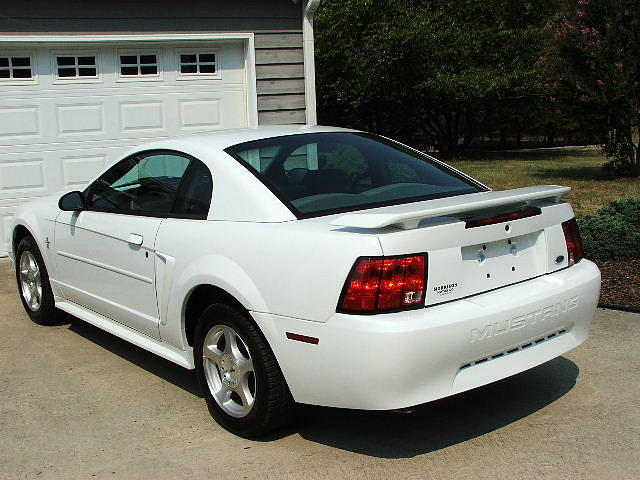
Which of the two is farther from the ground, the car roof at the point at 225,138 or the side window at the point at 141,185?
the car roof at the point at 225,138

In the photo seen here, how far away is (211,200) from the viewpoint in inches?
158

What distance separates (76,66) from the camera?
896 cm

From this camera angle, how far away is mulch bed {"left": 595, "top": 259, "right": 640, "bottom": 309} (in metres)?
6.18

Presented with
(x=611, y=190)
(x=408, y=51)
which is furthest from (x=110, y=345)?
(x=408, y=51)

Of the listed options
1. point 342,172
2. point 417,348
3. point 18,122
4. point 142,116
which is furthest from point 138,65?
point 417,348

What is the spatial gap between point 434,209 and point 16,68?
22.9 ft

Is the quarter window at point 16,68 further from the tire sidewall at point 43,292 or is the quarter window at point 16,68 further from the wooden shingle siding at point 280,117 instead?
the tire sidewall at point 43,292

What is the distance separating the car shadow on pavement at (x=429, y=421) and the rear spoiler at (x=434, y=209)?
1008mm

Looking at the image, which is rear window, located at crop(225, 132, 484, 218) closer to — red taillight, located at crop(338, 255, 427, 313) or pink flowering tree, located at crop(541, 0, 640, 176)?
red taillight, located at crop(338, 255, 427, 313)

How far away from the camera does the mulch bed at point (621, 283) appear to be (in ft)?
20.3

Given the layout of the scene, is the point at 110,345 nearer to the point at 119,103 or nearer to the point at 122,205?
the point at 122,205

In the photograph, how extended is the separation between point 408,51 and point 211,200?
20.4 meters

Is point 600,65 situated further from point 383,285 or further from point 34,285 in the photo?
point 383,285

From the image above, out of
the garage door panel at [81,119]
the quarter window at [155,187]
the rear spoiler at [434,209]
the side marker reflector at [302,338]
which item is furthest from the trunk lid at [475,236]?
the garage door panel at [81,119]
